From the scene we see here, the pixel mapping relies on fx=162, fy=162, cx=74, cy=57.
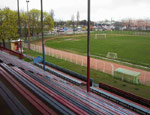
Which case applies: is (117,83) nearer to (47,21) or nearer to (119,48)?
(119,48)

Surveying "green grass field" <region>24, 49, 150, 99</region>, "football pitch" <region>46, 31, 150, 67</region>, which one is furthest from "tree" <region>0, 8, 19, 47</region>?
"green grass field" <region>24, 49, 150, 99</region>

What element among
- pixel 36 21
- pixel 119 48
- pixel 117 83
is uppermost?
pixel 36 21

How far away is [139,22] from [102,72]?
298ft

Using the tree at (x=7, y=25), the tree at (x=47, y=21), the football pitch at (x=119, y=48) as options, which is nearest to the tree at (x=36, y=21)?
the tree at (x=47, y=21)

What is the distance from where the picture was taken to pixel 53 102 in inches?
220

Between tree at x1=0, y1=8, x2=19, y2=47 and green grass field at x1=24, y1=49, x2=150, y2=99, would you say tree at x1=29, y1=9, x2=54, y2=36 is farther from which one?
green grass field at x1=24, y1=49, x2=150, y2=99

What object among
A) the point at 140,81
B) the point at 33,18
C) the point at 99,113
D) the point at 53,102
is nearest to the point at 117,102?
the point at 99,113

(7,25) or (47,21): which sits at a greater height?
(47,21)

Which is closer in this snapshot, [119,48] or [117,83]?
[117,83]

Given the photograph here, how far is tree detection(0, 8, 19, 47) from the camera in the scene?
977 inches

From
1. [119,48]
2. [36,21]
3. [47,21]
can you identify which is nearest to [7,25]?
[36,21]

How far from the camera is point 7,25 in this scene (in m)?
25.3

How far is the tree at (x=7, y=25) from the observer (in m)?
24.8

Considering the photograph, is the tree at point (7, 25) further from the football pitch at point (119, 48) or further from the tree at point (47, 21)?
the tree at point (47, 21)
